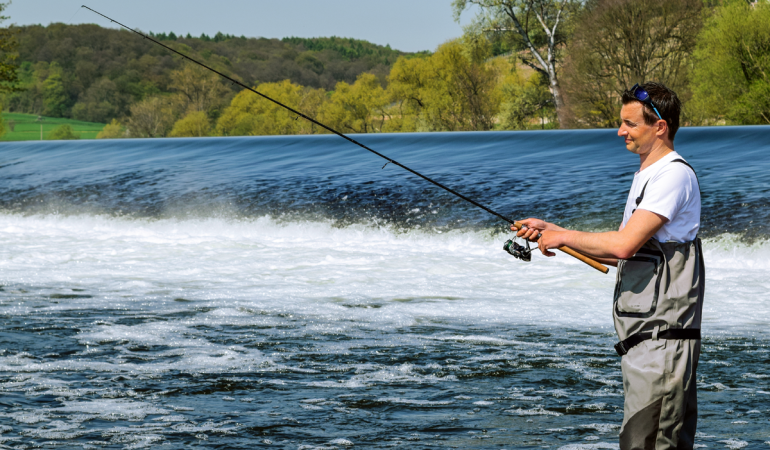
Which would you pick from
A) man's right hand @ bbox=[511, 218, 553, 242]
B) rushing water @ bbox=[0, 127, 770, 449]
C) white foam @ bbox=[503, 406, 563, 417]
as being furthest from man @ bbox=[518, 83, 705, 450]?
white foam @ bbox=[503, 406, 563, 417]

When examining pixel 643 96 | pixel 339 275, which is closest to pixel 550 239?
pixel 643 96

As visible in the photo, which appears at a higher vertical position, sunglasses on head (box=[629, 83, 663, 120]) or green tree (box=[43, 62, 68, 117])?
green tree (box=[43, 62, 68, 117])

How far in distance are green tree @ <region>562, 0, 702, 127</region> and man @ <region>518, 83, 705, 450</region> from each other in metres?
41.3

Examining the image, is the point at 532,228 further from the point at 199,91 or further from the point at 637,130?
the point at 199,91

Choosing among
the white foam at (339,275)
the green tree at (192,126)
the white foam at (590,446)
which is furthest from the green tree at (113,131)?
the white foam at (590,446)

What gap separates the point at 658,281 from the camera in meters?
3.17

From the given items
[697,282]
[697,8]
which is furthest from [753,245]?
[697,8]

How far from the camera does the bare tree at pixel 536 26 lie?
50.8 meters

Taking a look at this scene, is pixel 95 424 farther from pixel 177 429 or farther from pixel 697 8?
pixel 697 8

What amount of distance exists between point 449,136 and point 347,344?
21623 millimetres

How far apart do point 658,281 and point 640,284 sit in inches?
2.8

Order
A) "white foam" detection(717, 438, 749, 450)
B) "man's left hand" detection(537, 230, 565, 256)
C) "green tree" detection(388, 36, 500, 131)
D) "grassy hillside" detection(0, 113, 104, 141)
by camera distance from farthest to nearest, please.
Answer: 1. "grassy hillside" detection(0, 113, 104, 141)
2. "green tree" detection(388, 36, 500, 131)
3. "white foam" detection(717, 438, 749, 450)
4. "man's left hand" detection(537, 230, 565, 256)

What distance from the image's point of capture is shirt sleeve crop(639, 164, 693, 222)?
10.1 feet

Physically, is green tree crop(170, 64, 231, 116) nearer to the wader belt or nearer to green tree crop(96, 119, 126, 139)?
green tree crop(96, 119, 126, 139)
